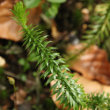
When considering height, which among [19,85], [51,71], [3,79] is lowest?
[19,85]

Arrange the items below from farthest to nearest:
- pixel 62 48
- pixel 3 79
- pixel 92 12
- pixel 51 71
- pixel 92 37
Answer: pixel 92 12 < pixel 62 48 < pixel 92 37 < pixel 3 79 < pixel 51 71

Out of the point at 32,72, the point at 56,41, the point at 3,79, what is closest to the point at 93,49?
the point at 56,41

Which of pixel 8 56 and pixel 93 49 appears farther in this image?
pixel 93 49

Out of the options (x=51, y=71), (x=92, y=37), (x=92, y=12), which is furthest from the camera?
(x=92, y=12)

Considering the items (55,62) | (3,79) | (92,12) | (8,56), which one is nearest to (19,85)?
(3,79)

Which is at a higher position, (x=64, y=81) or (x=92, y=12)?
(x=92, y=12)

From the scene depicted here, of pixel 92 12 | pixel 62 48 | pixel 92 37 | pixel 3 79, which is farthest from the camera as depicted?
pixel 92 12

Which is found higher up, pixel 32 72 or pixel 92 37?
pixel 92 37

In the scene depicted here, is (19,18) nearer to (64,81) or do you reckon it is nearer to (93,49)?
(64,81)

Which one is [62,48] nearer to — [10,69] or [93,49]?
[93,49]
